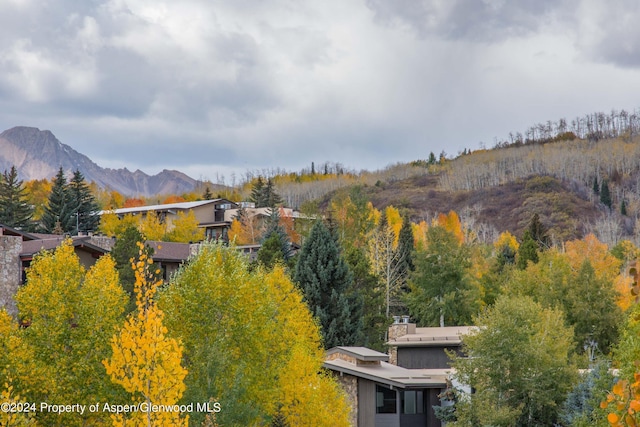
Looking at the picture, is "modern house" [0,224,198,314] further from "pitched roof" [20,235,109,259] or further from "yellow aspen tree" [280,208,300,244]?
"yellow aspen tree" [280,208,300,244]

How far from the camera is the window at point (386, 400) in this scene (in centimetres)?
3688

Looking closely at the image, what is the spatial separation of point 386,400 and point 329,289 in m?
9.56

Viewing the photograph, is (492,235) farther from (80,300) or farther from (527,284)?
(80,300)

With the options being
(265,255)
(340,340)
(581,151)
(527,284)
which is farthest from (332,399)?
(581,151)

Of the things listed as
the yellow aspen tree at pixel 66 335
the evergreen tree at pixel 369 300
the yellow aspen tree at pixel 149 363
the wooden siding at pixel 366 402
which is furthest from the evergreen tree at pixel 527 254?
the yellow aspen tree at pixel 149 363

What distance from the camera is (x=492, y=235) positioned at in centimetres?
13800

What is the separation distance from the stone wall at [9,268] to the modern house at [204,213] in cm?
4782

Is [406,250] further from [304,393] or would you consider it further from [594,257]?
[304,393]

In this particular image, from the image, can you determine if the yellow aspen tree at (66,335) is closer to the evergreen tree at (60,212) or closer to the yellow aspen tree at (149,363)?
the yellow aspen tree at (149,363)

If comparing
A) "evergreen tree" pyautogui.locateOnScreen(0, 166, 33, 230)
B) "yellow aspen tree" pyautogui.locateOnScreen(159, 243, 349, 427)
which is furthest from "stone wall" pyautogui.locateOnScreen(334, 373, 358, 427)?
"evergreen tree" pyautogui.locateOnScreen(0, 166, 33, 230)

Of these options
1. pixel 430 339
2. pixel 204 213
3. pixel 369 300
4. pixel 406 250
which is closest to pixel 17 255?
pixel 369 300

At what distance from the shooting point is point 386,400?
1454 inches

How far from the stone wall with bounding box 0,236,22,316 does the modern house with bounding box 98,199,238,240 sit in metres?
47.8

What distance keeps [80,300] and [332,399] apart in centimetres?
980
